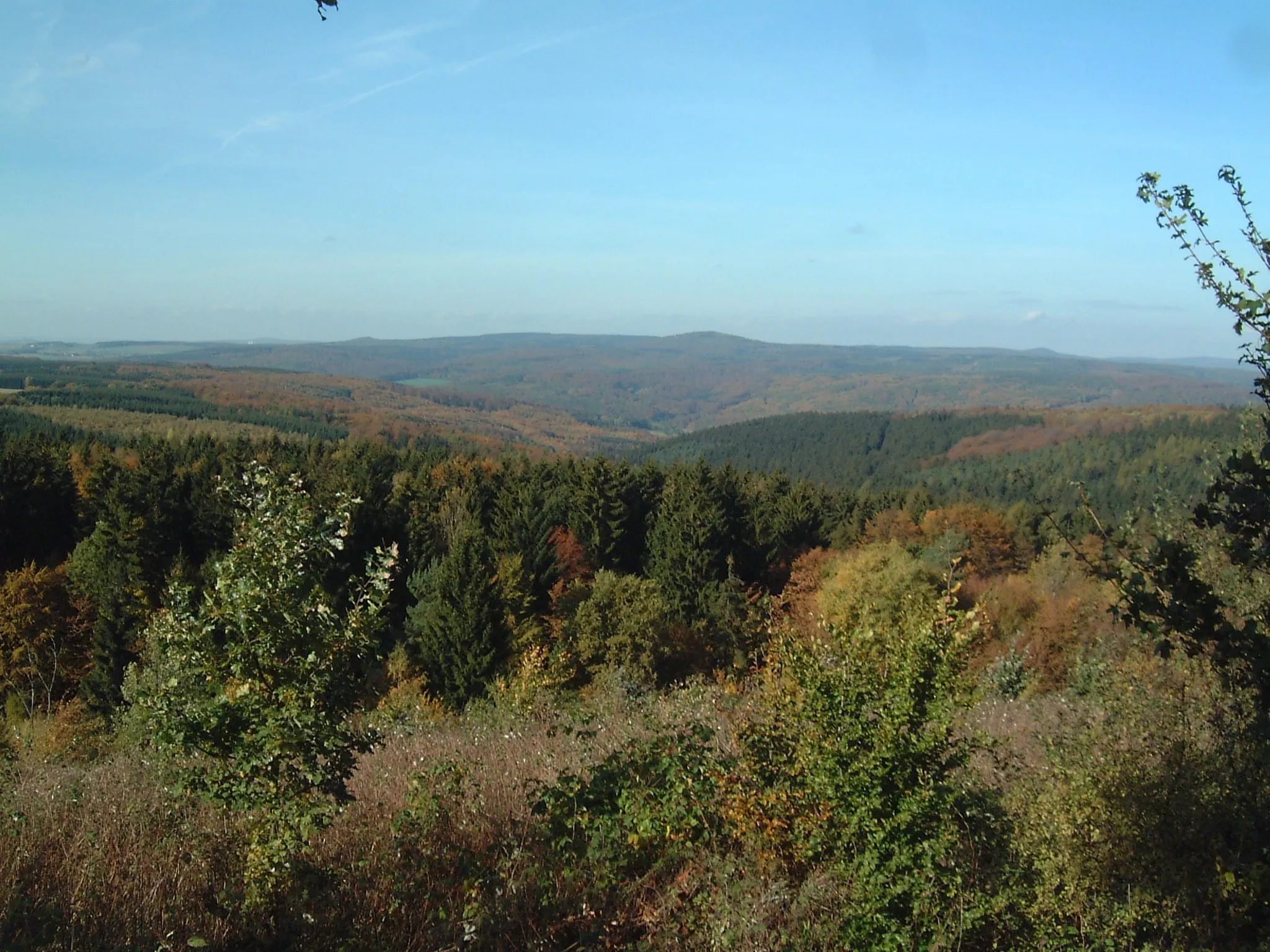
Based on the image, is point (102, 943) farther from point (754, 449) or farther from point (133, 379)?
point (133, 379)

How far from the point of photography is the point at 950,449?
150 m

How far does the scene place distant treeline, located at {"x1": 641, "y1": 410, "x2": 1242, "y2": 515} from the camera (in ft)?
298

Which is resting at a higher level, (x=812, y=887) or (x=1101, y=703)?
(x=1101, y=703)

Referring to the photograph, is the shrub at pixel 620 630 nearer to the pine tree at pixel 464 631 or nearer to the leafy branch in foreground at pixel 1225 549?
the pine tree at pixel 464 631

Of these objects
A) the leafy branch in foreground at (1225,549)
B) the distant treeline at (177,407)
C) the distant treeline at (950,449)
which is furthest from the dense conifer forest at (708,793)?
the distant treeline at (177,407)

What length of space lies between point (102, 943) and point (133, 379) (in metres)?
203

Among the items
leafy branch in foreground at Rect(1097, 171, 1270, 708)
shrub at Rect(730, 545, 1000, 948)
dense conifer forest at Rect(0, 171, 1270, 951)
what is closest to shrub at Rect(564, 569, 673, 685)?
dense conifer forest at Rect(0, 171, 1270, 951)

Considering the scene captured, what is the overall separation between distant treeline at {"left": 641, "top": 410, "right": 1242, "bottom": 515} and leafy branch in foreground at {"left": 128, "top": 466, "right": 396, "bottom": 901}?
66.2 meters

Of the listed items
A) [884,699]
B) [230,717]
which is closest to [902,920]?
[884,699]

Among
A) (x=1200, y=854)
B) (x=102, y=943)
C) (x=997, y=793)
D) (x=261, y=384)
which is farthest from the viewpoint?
(x=261, y=384)

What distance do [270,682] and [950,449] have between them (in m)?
155

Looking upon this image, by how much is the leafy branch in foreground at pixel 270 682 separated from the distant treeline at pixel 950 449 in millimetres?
66157

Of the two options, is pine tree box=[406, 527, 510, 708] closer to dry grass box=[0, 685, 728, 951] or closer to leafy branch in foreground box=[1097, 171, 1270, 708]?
dry grass box=[0, 685, 728, 951]

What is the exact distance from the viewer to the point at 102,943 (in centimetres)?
516
